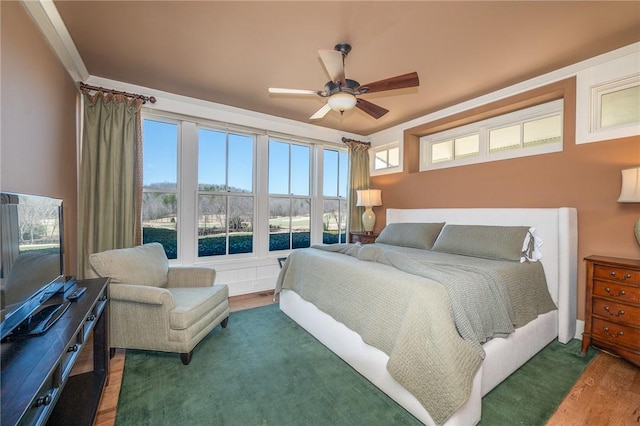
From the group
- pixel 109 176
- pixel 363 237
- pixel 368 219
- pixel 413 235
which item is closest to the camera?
pixel 109 176

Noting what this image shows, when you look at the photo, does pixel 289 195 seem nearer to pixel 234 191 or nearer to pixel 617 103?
pixel 234 191

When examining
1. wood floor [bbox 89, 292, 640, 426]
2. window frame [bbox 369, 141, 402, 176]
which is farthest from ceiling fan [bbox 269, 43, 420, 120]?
wood floor [bbox 89, 292, 640, 426]

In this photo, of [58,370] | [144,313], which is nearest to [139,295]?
[144,313]

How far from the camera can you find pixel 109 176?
114 inches

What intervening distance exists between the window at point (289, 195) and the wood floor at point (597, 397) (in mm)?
2435

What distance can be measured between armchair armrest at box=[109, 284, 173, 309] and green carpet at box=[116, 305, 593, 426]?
0.52 m

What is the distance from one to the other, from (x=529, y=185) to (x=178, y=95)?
426 cm

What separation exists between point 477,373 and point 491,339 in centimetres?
36

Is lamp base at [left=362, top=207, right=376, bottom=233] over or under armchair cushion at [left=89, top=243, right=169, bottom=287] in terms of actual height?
over

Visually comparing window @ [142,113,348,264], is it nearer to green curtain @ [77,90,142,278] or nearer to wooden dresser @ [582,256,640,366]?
green curtain @ [77,90,142,278]

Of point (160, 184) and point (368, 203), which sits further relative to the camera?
point (368, 203)

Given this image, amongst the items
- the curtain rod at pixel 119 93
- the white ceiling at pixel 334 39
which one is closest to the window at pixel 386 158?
the white ceiling at pixel 334 39

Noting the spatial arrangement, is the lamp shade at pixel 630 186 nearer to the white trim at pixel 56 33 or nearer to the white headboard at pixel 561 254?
the white headboard at pixel 561 254

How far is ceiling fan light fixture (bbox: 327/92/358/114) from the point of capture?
2264mm
